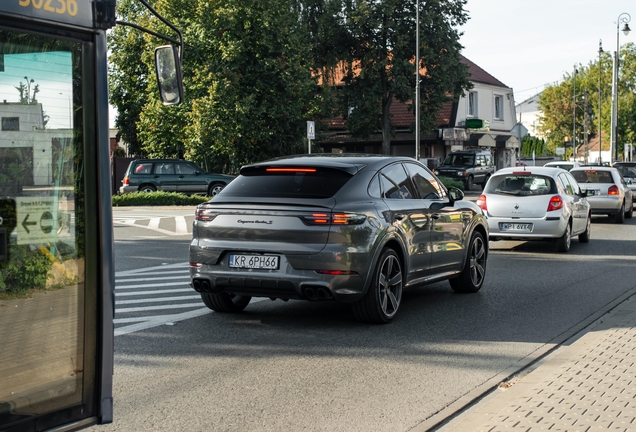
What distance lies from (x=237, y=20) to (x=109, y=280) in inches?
1459

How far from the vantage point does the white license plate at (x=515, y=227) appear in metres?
16.6

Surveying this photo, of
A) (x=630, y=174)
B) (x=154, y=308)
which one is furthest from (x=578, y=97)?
(x=154, y=308)

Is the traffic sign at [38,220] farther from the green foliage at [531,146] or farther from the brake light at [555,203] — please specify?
the green foliage at [531,146]

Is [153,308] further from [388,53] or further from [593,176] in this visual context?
[388,53]

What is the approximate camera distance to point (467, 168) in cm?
4772

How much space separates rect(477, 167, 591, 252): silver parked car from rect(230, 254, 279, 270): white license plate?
902 centimetres

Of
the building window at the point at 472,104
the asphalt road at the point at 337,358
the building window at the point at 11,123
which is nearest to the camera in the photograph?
the building window at the point at 11,123

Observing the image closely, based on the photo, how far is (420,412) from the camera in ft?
19.0

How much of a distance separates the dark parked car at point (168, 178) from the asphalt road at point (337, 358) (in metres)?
26.6

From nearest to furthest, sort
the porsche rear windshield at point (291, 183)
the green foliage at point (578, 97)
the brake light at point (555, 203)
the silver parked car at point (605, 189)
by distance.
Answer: the porsche rear windshield at point (291, 183) → the brake light at point (555, 203) → the silver parked car at point (605, 189) → the green foliage at point (578, 97)

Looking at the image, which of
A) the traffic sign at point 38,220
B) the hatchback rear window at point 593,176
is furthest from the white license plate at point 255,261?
the hatchback rear window at point 593,176

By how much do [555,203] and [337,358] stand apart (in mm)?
10158

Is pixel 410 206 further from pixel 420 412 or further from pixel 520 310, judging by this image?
pixel 420 412

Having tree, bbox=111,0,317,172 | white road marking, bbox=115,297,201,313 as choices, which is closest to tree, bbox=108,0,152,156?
tree, bbox=111,0,317,172
